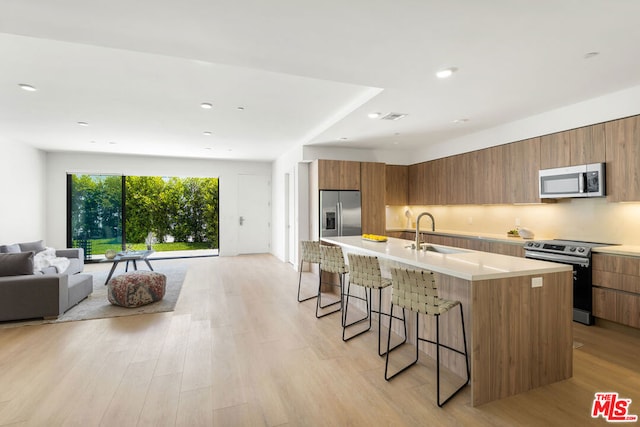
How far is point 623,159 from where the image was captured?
134 inches

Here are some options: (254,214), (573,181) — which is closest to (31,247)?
(254,214)

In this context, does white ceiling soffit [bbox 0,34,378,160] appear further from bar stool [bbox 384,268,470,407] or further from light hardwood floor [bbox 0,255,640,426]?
light hardwood floor [bbox 0,255,640,426]

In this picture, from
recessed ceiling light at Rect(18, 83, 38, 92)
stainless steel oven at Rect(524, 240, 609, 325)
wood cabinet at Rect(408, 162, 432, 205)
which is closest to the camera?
recessed ceiling light at Rect(18, 83, 38, 92)

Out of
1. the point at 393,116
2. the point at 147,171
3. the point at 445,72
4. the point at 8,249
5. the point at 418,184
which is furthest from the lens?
the point at 147,171

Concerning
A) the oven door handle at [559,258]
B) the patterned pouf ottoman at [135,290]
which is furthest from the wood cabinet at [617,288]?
the patterned pouf ottoman at [135,290]

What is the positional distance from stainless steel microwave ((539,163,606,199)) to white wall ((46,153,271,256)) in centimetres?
692

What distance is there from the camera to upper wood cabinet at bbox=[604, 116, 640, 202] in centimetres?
330

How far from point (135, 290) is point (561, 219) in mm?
5934

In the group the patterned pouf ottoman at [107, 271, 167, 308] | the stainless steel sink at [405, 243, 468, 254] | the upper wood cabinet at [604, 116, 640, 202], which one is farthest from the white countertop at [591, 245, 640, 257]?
the patterned pouf ottoman at [107, 271, 167, 308]

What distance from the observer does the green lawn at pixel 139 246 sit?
7.93 metres

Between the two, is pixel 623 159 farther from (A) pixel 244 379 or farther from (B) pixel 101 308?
(B) pixel 101 308

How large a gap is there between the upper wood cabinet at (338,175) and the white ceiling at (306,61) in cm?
101

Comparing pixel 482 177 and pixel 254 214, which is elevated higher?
pixel 482 177
